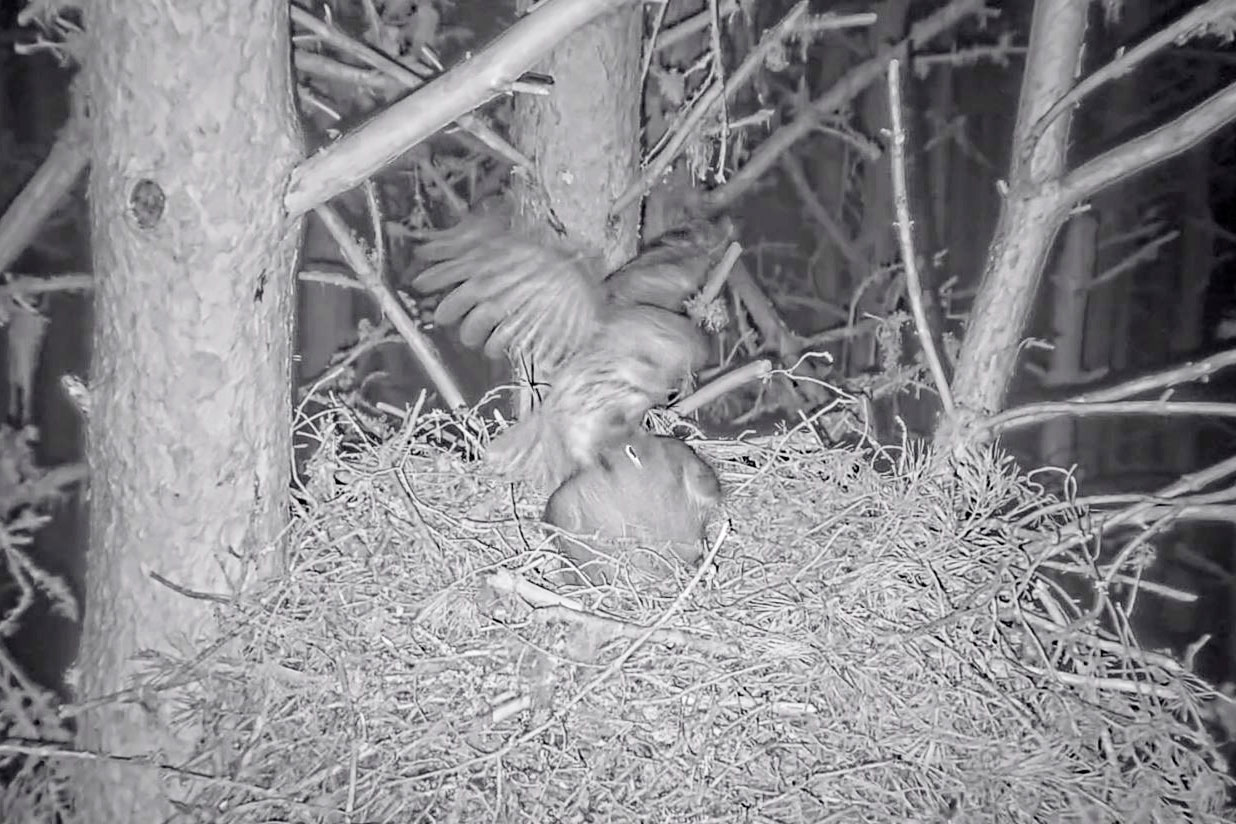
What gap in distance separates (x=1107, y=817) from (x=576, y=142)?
1397 millimetres

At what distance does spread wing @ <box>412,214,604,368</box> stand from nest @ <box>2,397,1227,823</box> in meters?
0.27

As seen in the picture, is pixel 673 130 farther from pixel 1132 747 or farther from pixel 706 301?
pixel 1132 747

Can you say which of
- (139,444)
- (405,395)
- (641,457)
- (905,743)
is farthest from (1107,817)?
(405,395)

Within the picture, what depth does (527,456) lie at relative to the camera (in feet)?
5.38

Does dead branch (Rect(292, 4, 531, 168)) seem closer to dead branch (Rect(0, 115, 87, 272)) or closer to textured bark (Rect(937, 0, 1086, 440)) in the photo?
dead branch (Rect(0, 115, 87, 272))

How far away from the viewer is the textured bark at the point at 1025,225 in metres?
1.75

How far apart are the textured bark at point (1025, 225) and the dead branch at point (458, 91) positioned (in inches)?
37.2

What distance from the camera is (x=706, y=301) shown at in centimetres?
195

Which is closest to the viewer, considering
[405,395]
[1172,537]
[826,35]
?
[405,395]

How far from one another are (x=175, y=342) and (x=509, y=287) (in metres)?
0.48

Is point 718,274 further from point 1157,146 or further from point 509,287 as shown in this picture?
point 1157,146

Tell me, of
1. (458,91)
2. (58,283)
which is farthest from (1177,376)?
(58,283)

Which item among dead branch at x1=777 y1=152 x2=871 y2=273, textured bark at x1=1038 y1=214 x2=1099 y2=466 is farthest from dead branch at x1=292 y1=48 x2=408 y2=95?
textured bark at x1=1038 y1=214 x2=1099 y2=466

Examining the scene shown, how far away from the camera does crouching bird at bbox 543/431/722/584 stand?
1.44 meters
